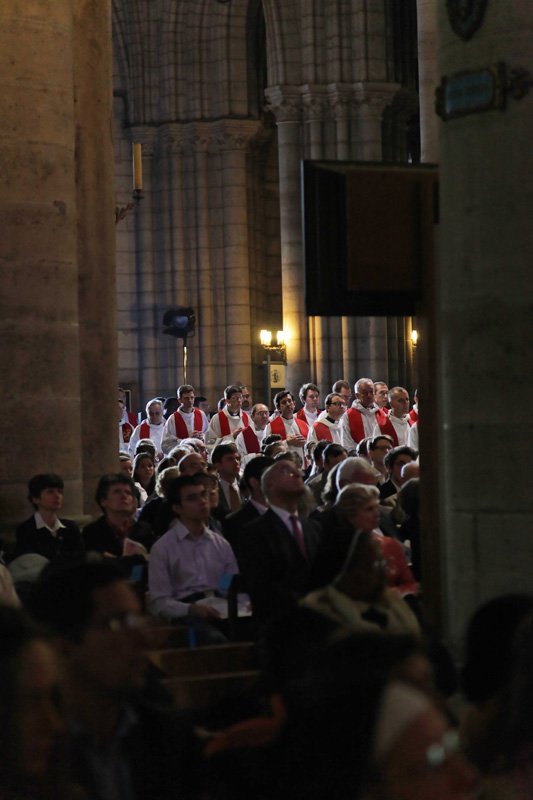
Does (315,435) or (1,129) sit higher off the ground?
(1,129)

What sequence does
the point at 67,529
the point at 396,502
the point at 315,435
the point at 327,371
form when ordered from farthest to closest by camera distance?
the point at 327,371, the point at 315,435, the point at 396,502, the point at 67,529

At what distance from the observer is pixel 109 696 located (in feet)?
12.8

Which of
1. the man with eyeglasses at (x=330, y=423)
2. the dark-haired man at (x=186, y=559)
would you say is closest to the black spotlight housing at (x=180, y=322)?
the man with eyeglasses at (x=330, y=423)

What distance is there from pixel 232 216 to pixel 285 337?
3988 millimetres

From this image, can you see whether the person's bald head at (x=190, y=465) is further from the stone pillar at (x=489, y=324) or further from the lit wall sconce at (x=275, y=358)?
the lit wall sconce at (x=275, y=358)

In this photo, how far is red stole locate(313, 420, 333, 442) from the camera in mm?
20270

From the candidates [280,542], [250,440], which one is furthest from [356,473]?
[250,440]

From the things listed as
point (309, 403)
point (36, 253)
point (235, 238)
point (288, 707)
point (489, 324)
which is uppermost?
point (235, 238)

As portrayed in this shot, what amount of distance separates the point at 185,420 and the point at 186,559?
44.8 feet

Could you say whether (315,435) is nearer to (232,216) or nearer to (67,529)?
(67,529)

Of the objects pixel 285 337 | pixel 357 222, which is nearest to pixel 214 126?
pixel 285 337

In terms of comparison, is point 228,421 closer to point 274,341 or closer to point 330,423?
point 330,423

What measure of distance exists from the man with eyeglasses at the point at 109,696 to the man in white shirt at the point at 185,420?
17801 mm

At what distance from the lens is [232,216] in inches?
1297
